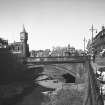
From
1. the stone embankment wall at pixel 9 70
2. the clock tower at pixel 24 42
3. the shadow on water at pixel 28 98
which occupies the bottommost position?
the shadow on water at pixel 28 98

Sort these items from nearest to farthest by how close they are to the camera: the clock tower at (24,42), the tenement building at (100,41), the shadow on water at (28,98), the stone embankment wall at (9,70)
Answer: the shadow on water at (28,98) < the stone embankment wall at (9,70) < the tenement building at (100,41) < the clock tower at (24,42)

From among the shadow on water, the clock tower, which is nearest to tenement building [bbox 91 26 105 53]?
the clock tower

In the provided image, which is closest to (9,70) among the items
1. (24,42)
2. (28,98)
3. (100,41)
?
(28,98)

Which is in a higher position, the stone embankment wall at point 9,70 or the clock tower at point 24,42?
the clock tower at point 24,42

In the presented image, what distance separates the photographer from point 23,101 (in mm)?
18828

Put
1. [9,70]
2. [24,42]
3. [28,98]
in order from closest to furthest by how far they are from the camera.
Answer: [28,98] → [9,70] → [24,42]

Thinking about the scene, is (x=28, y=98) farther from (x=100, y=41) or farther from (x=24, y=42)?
(x=100, y=41)

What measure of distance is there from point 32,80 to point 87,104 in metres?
26.4

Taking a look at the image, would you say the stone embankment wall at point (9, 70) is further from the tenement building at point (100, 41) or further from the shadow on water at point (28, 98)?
the tenement building at point (100, 41)

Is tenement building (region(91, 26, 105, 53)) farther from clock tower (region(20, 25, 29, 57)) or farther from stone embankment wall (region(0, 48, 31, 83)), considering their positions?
stone embankment wall (region(0, 48, 31, 83))

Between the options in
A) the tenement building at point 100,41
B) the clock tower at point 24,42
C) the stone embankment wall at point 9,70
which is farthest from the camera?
the clock tower at point 24,42

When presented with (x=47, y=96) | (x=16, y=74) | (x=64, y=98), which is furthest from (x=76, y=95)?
(x=16, y=74)

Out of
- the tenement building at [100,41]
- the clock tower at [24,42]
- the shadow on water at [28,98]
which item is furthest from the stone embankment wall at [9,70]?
the tenement building at [100,41]

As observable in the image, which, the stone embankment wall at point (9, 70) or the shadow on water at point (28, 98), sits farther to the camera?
the stone embankment wall at point (9, 70)
